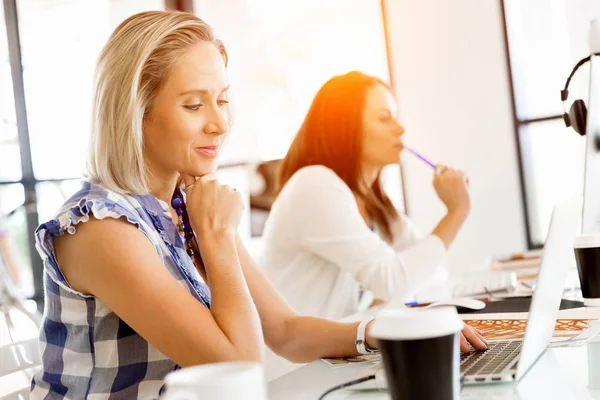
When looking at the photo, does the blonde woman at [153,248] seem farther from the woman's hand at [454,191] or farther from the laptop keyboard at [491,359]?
the woman's hand at [454,191]

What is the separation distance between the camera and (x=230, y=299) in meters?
0.99

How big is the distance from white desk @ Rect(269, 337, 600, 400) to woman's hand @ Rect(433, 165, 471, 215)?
128 centimetres

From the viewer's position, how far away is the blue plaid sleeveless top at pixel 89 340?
38.9 inches

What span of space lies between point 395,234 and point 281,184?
418 mm

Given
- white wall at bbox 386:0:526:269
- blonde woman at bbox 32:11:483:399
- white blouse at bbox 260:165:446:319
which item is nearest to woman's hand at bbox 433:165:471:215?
white blouse at bbox 260:165:446:319

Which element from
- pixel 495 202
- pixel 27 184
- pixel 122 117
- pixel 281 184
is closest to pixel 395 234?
pixel 281 184

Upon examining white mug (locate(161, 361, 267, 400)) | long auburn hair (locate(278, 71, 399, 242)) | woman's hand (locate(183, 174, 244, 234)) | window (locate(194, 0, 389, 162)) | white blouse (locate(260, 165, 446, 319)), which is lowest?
white blouse (locate(260, 165, 446, 319))

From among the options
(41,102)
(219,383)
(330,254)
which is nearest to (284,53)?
(41,102)

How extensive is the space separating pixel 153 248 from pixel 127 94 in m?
0.26

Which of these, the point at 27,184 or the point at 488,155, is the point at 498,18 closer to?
the point at 488,155

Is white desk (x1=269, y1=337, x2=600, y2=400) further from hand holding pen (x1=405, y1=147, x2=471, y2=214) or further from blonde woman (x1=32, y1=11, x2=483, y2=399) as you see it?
hand holding pen (x1=405, y1=147, x2=471, y2=214)

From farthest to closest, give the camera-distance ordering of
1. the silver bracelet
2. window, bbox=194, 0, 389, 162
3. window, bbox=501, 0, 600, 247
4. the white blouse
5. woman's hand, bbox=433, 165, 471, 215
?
window, bbox=194, 0, 389, 162, window, bbox=501, 0, 600, 247, woman's hand, bbox=433, 165, 471, 215, the white blouse, the silver bracelet

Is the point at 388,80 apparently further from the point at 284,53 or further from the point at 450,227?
the point at 450,227

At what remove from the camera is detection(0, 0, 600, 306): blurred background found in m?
3.31
